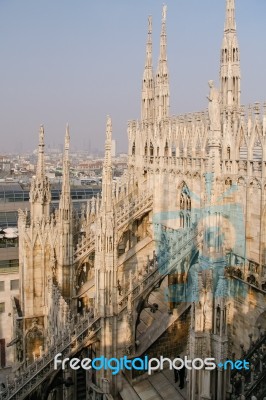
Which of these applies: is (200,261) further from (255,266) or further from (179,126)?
(179,126)

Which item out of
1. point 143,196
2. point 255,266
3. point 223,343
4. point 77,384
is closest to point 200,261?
point 223,343

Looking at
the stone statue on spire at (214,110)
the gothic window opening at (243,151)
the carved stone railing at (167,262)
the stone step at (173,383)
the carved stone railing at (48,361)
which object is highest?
the stone statue on spire at (214,110)

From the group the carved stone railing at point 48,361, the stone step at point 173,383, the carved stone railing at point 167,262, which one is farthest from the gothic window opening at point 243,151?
the stone step at point 173,383

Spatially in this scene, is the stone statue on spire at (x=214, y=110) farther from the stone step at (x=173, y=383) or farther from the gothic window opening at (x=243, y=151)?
the stone step at (x=173, y=383)

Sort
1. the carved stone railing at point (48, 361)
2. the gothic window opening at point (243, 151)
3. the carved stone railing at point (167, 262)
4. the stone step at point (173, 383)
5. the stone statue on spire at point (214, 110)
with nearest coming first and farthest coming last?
the stone statue on spire at point (214, 110) < the stone step at point (173, 383) < the carved stone railing at point (48, 361) < the gothic window opening at point (243, 151) < the carved stone railing at point (167, 262)

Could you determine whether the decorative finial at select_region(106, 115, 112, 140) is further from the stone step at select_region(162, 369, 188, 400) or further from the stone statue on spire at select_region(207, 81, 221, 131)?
the stone step at select_region(162, 369, 188, 400)

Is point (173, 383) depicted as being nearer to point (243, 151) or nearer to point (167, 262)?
point (167, 262)

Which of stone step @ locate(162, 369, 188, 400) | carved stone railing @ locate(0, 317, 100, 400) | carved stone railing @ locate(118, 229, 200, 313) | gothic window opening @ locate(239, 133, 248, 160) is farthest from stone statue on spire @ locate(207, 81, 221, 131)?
stone step @ locate(162, 369, 188, 400)
